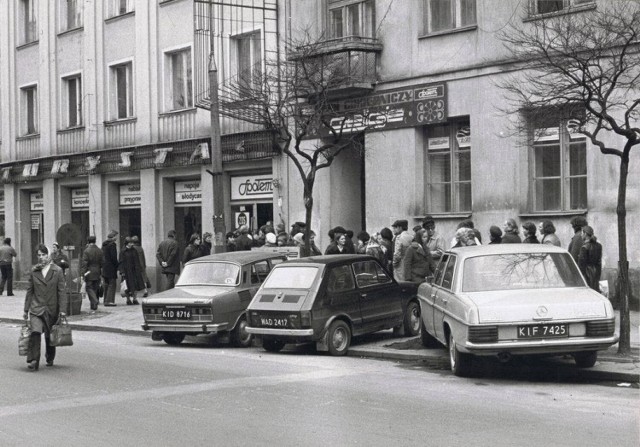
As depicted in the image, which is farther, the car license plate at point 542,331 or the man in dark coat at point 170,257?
the man in dark coat at point 170,257

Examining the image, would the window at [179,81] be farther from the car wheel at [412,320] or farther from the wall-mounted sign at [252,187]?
the car wheel at [412,320]

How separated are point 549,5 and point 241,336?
29.0 ft

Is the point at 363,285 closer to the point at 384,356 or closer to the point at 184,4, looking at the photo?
the point at 384,356

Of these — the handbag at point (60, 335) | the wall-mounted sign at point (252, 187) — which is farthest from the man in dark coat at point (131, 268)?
the handbag at point (60, 335)

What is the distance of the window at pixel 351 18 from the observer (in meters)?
24.9

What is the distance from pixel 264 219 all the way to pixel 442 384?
16.2 meters

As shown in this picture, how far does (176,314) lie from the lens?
18.0 meters

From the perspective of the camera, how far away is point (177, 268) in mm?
26609

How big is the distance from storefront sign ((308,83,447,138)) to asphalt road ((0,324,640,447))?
8.87m

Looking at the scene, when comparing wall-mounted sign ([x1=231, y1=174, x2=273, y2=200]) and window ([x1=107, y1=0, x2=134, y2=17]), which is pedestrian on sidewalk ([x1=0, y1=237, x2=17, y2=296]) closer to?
window ([x1=107, y1=0, x2=134, y2=17])

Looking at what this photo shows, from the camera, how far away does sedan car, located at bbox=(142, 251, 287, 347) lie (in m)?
17.6

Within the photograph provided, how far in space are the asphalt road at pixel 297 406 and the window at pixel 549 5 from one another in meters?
8.71

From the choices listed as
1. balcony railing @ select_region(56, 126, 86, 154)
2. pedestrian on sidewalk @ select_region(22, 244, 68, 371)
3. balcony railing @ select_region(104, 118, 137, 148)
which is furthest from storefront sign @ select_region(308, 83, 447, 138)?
balcony railing @ select_region(56, 126, 86, 154)

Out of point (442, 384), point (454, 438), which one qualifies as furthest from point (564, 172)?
point (454, 438)
